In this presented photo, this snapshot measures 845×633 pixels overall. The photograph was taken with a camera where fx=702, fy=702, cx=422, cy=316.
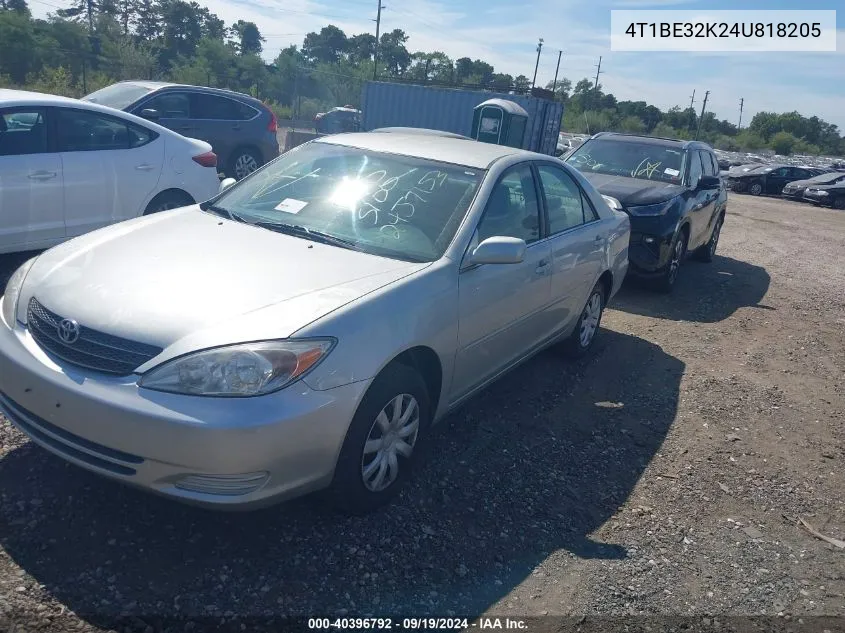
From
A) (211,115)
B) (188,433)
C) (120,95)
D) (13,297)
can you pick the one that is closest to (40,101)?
(13,297)

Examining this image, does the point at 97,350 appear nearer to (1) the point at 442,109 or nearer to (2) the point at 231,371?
(2) the point at 231,371

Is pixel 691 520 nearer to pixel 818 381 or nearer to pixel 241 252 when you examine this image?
pixel 241 252

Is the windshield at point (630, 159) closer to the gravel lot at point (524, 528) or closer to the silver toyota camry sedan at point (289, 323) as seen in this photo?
the gravel lot at point (524, 528)

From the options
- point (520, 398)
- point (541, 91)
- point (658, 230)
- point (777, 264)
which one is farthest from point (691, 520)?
point (541, 91)

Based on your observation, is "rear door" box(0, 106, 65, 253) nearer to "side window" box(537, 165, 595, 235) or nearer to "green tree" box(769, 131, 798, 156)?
"side window" box(537, 165, 595, 235)

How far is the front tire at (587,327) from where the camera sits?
5.48 meters

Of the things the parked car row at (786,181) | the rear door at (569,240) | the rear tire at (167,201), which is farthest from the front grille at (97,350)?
the parked car row at (786,181)

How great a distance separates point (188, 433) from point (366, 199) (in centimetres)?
182

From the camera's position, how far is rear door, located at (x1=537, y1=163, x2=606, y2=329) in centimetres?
470

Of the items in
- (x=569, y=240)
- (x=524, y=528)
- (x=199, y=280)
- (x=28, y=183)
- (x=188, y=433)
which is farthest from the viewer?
(x=28, y=183)

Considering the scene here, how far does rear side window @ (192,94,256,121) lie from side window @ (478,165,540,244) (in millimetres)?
7905

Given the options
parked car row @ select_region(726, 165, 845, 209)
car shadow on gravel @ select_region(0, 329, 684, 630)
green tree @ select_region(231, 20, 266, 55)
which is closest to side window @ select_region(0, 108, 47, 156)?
car shadow on gravel @ select_region(0, 329, 684, 630)

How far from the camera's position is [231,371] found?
8.61 feet

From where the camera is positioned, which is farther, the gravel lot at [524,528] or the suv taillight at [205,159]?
the suv taillight at [205,159]
